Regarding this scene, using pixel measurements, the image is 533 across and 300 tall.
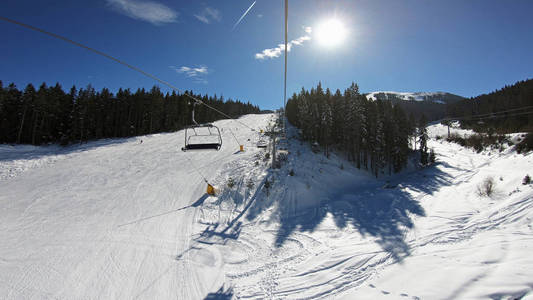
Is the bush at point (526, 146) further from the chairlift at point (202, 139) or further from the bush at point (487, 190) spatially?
the chairlift at point (202, 139)

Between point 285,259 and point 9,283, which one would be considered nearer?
point 9,283

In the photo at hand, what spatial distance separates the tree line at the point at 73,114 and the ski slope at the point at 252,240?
21.7 m

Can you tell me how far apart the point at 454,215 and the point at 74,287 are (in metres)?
15.3

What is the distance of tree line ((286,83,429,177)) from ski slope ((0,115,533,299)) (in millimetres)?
15094

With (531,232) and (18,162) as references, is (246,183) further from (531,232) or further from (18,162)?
(18,162)

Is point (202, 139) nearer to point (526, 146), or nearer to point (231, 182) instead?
point (231, 182)

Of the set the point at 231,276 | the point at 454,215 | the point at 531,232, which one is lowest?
the point at 231,276

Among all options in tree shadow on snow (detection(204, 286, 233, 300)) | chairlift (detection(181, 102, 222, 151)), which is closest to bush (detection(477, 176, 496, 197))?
tree shadow on snow (detection(204, 286, 233, 300))

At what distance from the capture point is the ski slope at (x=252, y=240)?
5.20m

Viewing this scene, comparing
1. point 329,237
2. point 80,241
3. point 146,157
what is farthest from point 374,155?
point 80,241

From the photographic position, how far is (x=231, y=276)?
6.73 metres

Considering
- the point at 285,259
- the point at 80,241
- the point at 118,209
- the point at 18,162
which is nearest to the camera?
the point at 285,259

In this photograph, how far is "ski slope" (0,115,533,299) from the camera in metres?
5.20

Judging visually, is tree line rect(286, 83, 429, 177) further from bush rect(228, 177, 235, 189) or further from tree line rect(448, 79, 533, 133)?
bush rect(228, 177, 235, 189)
